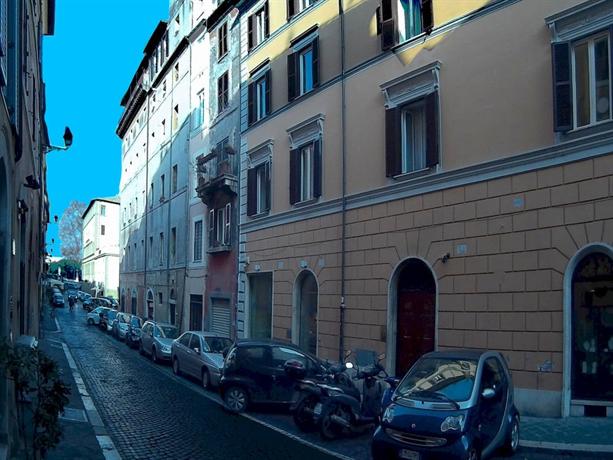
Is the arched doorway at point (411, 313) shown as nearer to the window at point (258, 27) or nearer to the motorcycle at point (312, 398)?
the motorcycle at point (312, 398)

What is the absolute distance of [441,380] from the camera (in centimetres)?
884

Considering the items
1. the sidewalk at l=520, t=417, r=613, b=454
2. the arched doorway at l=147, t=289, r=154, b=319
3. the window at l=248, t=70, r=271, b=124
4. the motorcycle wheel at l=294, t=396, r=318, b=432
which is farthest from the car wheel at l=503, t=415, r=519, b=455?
the arched doorway at l=147, t=289, r=154, b=319

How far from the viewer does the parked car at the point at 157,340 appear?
21641 mm

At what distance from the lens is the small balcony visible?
2364 centimetres

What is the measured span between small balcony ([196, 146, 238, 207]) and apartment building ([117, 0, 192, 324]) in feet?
14.6

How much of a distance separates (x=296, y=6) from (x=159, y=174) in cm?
1986

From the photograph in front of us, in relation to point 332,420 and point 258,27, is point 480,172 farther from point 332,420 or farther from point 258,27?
point 258,27

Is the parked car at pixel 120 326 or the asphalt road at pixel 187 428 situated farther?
the parked car at pixel 120 326

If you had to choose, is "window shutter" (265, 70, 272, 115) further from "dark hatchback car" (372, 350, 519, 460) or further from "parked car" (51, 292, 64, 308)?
"parked car" (51, 292, 64, 308)

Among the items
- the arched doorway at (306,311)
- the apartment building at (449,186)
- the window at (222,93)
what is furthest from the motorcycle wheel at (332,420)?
the window at (222,93)

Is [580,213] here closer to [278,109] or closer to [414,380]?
[414,380]

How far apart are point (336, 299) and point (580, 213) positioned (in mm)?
7720

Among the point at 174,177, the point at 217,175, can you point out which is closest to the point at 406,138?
the point at 217,175

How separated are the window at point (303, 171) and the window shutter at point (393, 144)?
11.4ft
